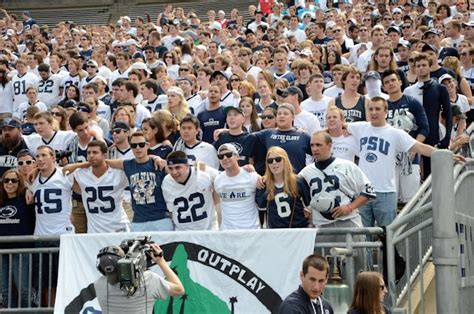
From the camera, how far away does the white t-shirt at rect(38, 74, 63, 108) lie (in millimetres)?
18953

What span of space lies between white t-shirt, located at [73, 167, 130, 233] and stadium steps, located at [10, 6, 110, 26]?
2682 centimetres

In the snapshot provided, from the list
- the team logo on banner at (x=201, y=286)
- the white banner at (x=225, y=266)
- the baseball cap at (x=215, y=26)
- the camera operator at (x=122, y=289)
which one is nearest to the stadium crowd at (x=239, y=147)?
the white banner at (x=225, y=266)

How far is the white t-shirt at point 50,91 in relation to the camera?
19.0m

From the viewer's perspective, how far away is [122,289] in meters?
8.52

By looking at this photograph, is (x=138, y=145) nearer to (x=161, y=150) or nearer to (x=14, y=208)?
(x=161, y=150)

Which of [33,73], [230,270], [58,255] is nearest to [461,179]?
[230,270]

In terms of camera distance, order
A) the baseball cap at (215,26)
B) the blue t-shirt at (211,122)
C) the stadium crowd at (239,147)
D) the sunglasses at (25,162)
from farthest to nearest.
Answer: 1. the baseball cap at (215,26)
2. the blue t-shirt at (211,122)
3. the sunglasses at (25,162)
4. the stadium crowd at (239,147)

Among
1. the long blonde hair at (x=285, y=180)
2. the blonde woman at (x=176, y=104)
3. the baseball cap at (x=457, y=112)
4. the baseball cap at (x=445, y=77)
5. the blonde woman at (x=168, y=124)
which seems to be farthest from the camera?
the blonde woman at (x=176, y=104)

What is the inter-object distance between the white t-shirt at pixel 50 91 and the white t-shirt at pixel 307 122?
710cm

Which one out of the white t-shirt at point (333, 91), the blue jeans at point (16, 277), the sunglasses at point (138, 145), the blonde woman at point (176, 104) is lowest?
the blue jeans at point (16, 277)

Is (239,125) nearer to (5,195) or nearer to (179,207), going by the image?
(179,207)

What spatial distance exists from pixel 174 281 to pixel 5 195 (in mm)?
3530

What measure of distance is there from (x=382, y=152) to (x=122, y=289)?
4.01 metres

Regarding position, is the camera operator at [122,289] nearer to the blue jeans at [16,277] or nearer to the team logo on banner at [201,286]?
the team logo on banner at [201,286]
